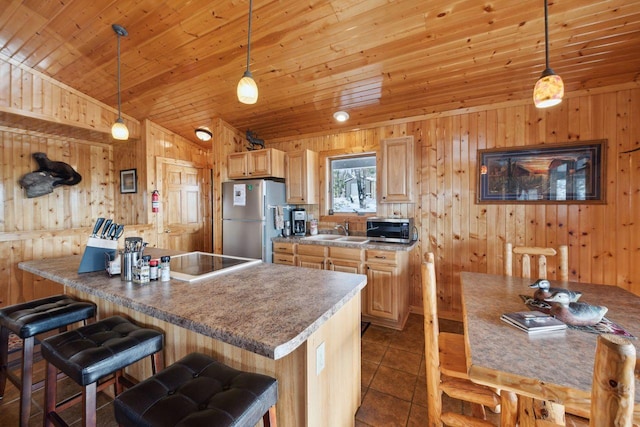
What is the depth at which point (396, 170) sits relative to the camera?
3.11 metres

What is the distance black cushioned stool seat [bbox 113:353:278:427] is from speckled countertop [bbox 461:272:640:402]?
783mm

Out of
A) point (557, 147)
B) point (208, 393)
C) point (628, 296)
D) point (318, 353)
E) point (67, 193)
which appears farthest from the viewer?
point (67, 193)

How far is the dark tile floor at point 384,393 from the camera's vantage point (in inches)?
65.3

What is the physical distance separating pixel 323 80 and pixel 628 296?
9.41ft

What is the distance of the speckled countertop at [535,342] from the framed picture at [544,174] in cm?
141

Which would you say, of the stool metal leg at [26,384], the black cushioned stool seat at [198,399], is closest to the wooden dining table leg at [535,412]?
the black cushioned stool seat at [198,399]

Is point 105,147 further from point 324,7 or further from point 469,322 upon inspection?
point 469,322

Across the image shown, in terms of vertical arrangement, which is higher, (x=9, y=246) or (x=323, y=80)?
(x=323, y=80)

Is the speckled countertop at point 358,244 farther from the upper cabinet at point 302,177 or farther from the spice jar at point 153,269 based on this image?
the spice jar at point 153,269

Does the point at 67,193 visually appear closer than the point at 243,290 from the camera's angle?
No

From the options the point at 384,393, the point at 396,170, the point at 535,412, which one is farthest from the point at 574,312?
the point at 396,170

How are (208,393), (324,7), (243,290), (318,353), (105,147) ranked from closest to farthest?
(208,393) → (318,353) → (243,290) → (324,7) → (105,147)

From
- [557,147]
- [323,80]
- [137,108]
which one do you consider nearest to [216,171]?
[137,108]

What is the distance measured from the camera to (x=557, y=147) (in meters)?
2.64
